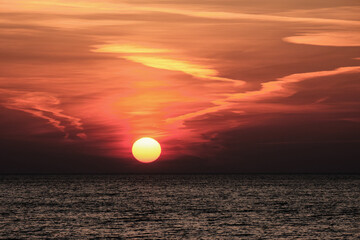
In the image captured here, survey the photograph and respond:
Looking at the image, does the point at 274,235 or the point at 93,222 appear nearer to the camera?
the point at 274,235

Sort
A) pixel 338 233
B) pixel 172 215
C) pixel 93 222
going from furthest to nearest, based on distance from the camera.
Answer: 1. pixel 172 215
2. pixel 93 222
3. pixel 338 233

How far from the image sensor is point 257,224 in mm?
71188

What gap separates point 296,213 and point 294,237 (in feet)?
98.1

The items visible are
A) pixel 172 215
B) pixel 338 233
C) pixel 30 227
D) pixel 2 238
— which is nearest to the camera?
pixel 2 238

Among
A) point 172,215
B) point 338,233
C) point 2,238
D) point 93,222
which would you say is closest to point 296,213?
point 172,215

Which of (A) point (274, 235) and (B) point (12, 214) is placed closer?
(A) point (274, 235)

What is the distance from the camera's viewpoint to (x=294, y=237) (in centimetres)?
5981

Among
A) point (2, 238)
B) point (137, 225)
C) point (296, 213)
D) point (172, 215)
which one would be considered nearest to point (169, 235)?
point (137, 225)

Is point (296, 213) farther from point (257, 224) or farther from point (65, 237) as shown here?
point (65, 237)

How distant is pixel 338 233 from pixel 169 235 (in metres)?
17.7

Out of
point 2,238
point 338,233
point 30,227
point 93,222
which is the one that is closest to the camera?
point 2,238

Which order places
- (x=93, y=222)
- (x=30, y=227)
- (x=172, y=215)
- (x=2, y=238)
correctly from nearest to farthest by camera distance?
1. (x=2, y=238)
2. (x=30, y=227)
3. (x=93, y=222)
4. (x=172, y=215)

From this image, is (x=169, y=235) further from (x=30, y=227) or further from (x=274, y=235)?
(x=30, y=227)

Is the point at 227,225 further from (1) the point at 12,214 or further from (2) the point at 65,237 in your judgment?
(1) the point at 12,214
